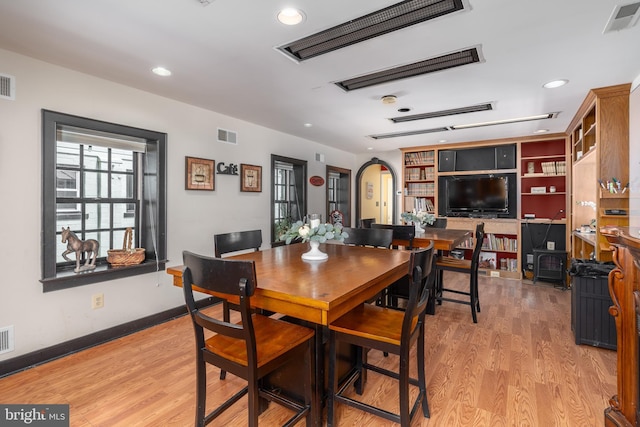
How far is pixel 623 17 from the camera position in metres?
1.89

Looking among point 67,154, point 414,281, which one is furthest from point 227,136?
point 414,281

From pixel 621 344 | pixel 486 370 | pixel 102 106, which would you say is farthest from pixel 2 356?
pixel 621 344

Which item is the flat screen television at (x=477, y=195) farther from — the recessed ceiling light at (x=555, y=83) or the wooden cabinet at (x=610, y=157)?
the recessed ceiling light at (x=555, y=83)

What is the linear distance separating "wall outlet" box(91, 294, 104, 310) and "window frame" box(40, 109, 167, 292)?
148 millimetres

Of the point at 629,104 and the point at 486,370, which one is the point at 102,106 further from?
the point at 629,104

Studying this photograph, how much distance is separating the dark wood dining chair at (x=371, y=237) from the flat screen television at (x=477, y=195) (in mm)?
3579

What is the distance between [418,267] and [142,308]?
2918mm

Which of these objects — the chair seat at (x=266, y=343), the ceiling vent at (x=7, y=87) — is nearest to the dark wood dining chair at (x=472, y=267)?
the chair seat at (x=266, y=343)

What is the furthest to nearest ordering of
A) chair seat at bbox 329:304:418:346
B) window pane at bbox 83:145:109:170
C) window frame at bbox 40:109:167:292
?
window pane at bbox 83:145:109:170, window frame at bbox 40:109:167:292, chair seat at bbox 329:304:418:346

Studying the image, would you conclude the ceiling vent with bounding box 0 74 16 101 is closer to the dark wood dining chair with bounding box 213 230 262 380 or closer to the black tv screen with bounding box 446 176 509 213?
the dark wood dining chair with bounding box 213 230 262 380

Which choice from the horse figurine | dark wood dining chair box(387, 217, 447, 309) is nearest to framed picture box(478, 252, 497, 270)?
dark wood dining chair box(387, 217, 447, 309)

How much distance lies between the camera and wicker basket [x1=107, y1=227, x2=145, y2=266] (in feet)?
10.0

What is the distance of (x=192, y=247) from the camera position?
3697 millimetres

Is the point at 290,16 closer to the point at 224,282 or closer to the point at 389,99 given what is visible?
the point at 224,282
